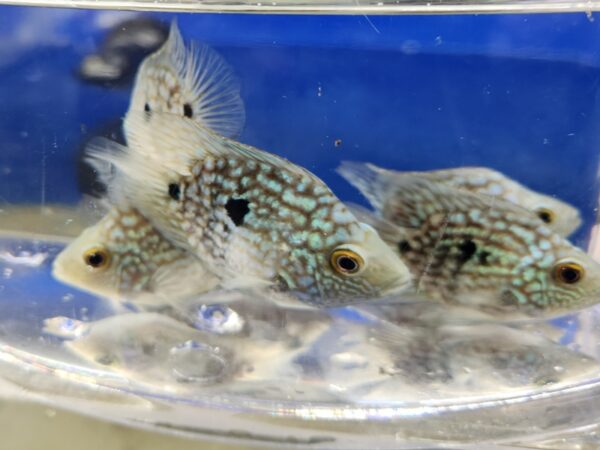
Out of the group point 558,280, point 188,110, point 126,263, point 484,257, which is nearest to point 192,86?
point 188,110

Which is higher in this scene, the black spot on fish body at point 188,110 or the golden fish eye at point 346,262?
the black spot on fish body at point 188,110

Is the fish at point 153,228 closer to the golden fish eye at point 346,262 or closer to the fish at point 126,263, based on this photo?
the fish at point 126,263

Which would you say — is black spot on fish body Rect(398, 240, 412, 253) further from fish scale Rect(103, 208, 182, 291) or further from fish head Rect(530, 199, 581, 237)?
fish scale Rect(103, 208, 182, 291)

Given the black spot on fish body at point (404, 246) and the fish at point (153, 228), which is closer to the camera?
the black spot on fish body at point (404, 246)

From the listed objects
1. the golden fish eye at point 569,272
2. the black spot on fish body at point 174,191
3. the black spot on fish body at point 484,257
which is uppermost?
the black spot on fish body at point 174,191

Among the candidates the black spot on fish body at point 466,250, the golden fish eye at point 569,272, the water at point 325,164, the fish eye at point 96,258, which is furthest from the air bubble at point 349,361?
the fish eye at point 96,258

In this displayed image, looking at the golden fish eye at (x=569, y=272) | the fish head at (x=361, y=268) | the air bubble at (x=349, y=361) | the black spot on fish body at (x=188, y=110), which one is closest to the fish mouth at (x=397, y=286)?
the fish head at (x=361, y=268)

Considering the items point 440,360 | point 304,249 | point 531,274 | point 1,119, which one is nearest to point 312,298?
point 304,249

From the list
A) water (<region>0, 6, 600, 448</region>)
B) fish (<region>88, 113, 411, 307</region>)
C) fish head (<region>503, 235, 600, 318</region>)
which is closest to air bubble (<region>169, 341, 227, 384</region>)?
water (<region>0, 6, 600, 448</region>)
